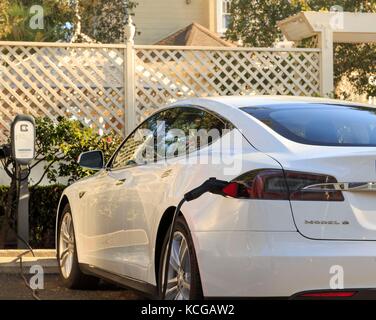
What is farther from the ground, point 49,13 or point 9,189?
point 49,13

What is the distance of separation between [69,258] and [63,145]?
2.32 m

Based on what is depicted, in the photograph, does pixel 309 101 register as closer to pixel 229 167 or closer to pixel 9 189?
pixel 229 167

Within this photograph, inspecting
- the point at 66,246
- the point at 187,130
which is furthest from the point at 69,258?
the point at 187,130

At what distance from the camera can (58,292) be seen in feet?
21.4

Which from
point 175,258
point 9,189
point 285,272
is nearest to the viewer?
point 285,272

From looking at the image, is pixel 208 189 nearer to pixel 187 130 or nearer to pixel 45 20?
pixel 187 130

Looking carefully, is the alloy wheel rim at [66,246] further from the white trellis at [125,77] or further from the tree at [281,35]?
the tree at [281,35]

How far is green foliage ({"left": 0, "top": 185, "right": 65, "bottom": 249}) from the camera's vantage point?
29.5ft

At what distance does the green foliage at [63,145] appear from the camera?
887cm

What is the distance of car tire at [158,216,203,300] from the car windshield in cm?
80

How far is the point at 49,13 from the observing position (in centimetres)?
1598

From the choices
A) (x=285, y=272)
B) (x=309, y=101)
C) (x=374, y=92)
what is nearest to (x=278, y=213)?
(x=285, y=272)
